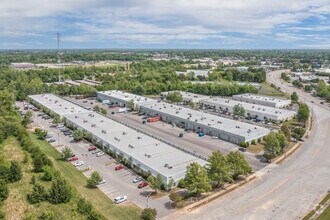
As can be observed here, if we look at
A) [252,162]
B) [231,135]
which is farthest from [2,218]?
[231,135]

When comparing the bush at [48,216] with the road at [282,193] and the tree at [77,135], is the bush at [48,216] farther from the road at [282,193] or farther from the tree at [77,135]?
the tree at [77,135]

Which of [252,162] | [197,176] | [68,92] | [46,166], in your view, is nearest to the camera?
[197,176]

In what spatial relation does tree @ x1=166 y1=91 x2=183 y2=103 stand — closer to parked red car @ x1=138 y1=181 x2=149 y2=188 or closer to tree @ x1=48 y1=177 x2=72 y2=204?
parked red car @ x1=138 y1=181 x2=149 y2=188

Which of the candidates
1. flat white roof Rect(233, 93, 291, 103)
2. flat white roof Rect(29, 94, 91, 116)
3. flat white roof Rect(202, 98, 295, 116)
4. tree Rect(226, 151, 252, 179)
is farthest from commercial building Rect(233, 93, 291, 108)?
tree Rect(226, 151, 252, 179)

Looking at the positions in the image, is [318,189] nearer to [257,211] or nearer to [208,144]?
[257,211]

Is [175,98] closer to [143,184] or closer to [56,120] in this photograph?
[56,120]
